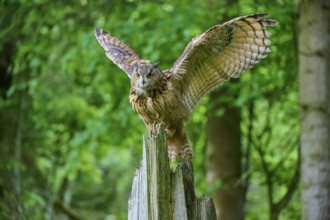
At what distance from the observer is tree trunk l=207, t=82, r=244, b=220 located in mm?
9023

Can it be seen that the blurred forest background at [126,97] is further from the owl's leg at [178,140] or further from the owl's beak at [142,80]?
the owl's beak at [142,80]

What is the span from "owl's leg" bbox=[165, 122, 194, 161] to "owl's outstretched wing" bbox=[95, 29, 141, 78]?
1.85 ft

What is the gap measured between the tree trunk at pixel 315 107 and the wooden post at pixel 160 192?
3001 millimetres

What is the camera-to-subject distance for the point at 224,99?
8.52 m

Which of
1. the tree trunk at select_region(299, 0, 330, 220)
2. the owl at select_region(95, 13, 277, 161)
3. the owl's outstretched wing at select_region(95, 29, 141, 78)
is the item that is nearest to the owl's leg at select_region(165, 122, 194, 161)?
the owl at select_region(95, 13, 277, 161)

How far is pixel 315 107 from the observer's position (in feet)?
22.0

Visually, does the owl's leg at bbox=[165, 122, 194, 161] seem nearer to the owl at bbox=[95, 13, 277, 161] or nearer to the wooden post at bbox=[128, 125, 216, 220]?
the owl at bbox=[95, 13, 277, 161]

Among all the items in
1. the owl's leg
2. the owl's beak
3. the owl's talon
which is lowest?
the owl's talon

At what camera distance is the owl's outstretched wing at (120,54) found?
211 inches

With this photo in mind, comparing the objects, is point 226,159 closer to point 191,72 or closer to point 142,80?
point 191,72

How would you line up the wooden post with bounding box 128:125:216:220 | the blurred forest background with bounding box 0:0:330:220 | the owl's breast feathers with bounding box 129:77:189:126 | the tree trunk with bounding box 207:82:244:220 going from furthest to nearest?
the tree trunk with bounding box 207:82:244:220 < the blurred forest background with bounding box 0:0:330:220 < the owl's breast feathers with bounding box 129:77:189:126 < the wooden post with bounding box 128:125:216:220

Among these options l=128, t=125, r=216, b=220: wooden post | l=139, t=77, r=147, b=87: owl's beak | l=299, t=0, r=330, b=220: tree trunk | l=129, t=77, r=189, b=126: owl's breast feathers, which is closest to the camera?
l=128, t=125, r=216, b=220: wooden post

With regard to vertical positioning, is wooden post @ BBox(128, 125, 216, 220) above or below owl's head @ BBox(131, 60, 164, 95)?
below

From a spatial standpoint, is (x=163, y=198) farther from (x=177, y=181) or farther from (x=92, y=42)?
(x=92, y=42)
